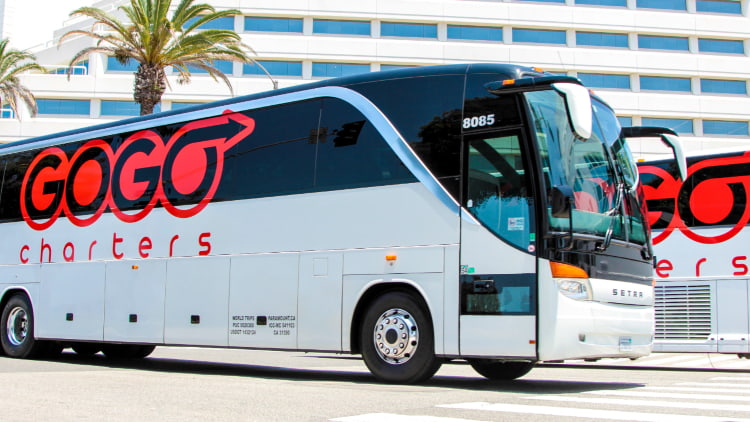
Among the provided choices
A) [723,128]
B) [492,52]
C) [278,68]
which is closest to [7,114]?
[278,68]

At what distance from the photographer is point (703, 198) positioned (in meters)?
15.3

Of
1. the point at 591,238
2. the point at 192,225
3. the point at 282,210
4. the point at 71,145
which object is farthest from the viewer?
the point at 71,145

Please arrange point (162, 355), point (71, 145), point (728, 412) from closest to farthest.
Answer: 1. point (728, 412)
2. point (71, 145)
3. point (162, 355)

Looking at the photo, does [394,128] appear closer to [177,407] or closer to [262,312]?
[262,312]

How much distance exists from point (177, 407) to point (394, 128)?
176 inches

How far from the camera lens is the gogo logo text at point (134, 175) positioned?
12.6m

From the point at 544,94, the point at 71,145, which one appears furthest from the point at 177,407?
the point at 71,145

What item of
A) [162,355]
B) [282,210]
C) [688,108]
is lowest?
[162,355]

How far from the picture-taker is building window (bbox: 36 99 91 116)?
5441 cm

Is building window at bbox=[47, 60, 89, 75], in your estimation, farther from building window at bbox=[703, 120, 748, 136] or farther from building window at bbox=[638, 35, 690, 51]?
building window at bbox=[703, 120, 748, 136]

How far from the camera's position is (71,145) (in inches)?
597

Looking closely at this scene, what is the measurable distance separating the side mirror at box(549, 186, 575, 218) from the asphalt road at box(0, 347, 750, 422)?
1.94m

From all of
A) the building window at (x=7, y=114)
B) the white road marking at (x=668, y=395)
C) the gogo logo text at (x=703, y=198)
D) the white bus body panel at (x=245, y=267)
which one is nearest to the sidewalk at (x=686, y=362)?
the gogo logo text at (x=703, y=198)

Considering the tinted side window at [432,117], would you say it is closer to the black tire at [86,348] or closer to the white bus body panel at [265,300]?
the white bus body panel at [265,300]
